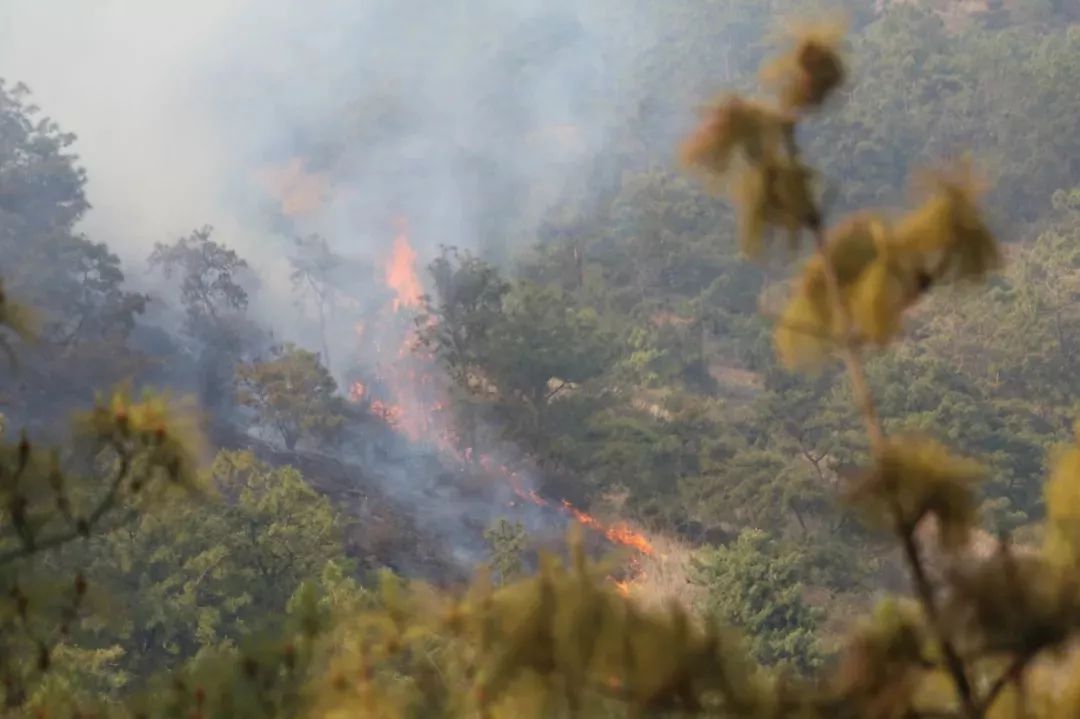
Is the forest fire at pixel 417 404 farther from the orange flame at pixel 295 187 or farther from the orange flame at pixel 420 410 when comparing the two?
the orange flame at pixel 295 187

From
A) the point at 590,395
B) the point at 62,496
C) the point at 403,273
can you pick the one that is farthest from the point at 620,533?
the point at 403,273

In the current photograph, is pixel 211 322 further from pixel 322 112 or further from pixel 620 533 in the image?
pixel 322 112

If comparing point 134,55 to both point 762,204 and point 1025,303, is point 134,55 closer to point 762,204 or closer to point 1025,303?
point 1025,303

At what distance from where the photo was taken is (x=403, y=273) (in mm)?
17703

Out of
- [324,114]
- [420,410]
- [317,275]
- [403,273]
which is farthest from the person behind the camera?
[324,114]

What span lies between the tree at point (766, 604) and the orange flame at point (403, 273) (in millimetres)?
10549

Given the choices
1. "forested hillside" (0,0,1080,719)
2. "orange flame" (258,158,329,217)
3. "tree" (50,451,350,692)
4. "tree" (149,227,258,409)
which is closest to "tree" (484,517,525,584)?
"forested hillside" (0,0,1080,719)

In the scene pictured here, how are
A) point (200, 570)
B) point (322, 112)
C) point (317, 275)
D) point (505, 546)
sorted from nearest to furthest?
point (200, 570) < point (505, 546) < point (317, 275) < point (322, 112)

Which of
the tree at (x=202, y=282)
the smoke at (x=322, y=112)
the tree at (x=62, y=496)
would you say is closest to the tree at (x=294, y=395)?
the tree at (x=202, y=282)

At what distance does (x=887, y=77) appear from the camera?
1805 centimetres

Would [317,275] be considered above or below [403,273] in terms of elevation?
below

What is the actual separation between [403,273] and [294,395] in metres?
8.00

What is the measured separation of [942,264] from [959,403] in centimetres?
840

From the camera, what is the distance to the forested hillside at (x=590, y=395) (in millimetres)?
880
